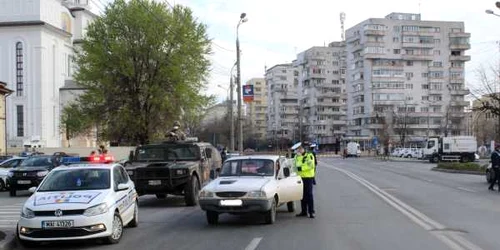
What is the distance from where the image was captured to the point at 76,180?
466 inches

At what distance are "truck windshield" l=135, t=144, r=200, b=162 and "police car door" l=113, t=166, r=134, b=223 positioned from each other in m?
6.75

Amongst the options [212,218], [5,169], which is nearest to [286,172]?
[212,218]

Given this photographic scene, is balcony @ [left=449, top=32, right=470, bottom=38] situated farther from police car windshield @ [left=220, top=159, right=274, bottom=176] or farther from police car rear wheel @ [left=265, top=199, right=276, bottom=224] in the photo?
police car rear wheel @ [left=265, top=199, right=276, bottom=224]

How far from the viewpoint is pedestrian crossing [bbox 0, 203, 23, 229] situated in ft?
46.6

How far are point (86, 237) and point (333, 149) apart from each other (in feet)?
411

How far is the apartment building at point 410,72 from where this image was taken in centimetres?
12081

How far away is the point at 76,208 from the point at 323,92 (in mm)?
136133

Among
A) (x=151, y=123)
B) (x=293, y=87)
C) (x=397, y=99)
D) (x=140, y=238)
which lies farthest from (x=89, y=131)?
(x=293, y=87)

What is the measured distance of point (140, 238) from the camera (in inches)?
456

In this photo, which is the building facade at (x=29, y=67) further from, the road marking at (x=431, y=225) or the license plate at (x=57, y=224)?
the license plate at (x=57, y=224)

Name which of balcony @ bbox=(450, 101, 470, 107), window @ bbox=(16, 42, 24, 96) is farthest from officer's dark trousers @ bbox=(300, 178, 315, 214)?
balcony @ bbox=(450, 101, 470, 107)

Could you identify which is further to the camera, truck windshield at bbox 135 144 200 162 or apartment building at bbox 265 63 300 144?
apartment building at bbox 265 63 300 144

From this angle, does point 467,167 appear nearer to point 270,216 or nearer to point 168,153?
point 168,153

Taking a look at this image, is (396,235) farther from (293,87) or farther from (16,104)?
(293,87)
